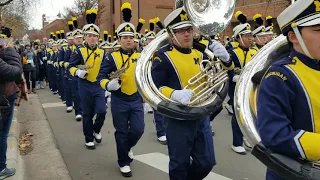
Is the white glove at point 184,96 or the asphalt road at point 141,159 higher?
the white glove at point 184,96

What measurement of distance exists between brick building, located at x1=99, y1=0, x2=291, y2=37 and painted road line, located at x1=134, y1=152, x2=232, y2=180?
22.4 metres

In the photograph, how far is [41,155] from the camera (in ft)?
19.1

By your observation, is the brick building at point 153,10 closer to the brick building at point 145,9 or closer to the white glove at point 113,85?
the brick building at point 145,9

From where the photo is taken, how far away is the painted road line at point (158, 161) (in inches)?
187

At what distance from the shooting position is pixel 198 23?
3250mm

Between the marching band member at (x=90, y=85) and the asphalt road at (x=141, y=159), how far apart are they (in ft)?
1.07

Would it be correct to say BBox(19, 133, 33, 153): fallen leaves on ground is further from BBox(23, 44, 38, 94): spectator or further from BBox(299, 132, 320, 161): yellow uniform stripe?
BBox(23, 44, 38, 94): spectator

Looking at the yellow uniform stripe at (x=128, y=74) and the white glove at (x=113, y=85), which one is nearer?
the white glove at (x=113, y=85)

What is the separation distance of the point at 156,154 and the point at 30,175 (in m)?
1.96

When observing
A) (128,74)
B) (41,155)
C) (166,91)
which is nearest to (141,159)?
(128,74)

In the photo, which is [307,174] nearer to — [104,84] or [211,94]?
[211,94]

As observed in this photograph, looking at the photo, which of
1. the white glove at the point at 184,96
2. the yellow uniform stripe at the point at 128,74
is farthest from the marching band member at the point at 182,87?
the yellow uniform stripe at the point at 128,74

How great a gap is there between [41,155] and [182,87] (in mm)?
3323

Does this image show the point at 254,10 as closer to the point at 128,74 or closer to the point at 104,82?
the point at 128,74
